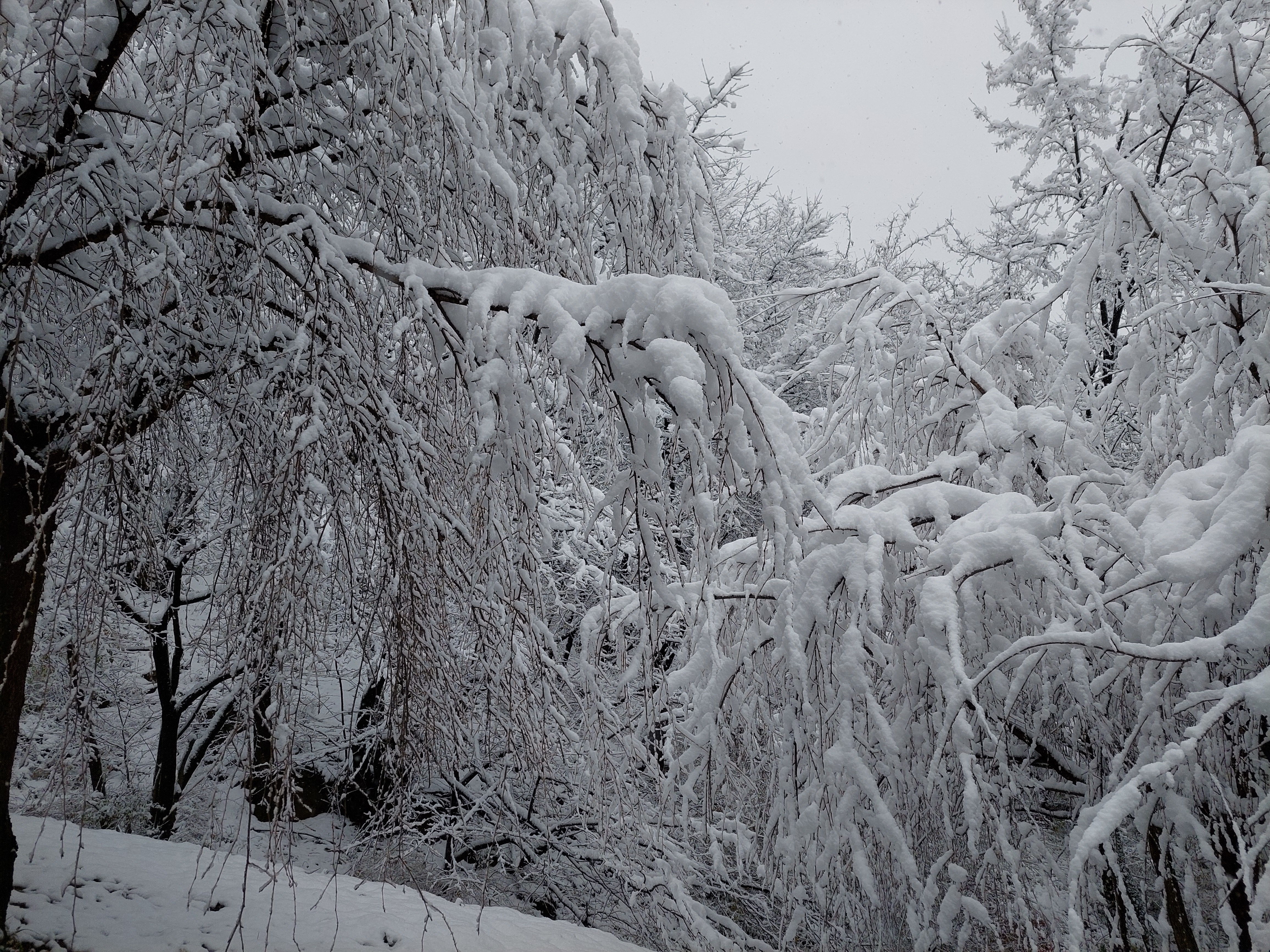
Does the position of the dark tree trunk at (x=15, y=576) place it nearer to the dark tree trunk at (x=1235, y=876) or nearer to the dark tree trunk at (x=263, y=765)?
the dark tree trunk at (x=263, y=765)

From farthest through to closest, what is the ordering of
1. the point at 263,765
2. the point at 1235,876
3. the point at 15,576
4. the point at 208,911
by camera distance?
the point at 208,911
the point at 15,576
the point at 1235,876
the point at 263,765

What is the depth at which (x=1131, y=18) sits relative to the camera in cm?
413

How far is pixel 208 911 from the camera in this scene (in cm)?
458

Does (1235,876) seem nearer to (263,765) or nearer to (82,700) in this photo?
(263,765)

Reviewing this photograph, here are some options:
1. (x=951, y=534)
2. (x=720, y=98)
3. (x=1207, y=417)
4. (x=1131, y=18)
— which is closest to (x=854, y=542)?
(x=951, y=534)

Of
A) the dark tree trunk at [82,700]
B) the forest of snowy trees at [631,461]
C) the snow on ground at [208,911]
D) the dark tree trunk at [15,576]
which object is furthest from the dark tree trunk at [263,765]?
the snow on ground at [208,911]

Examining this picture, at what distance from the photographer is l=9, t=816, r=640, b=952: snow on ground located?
4176mm

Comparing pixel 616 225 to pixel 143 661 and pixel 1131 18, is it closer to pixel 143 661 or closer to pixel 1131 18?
pixel 1131 18

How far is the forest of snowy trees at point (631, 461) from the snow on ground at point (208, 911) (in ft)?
4.71

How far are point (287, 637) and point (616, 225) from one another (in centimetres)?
193

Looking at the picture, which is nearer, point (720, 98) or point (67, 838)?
point (67, 838)

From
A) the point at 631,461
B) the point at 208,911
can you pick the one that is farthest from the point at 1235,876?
the point at 208,911

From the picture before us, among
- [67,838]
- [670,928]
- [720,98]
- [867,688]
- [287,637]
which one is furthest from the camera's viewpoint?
[720,98]

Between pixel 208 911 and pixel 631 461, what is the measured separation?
13.9ft
